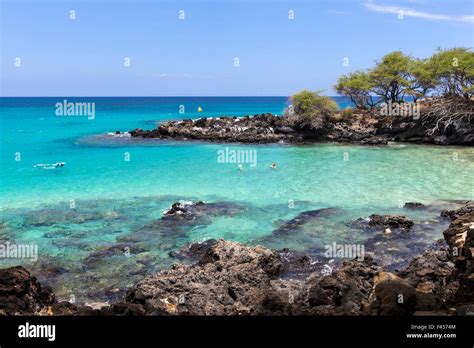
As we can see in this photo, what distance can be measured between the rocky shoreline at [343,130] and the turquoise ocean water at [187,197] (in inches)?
148

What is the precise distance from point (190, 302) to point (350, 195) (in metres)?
15.4

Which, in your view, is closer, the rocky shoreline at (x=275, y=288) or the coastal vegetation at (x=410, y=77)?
the rocky shoreline at (x=275, y=288)

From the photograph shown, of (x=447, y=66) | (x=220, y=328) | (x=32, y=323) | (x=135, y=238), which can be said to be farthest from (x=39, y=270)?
(x=447, y=66)

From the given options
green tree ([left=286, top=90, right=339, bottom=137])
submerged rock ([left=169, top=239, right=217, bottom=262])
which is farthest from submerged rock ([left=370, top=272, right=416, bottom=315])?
green tree ([left=286, top=90, right=339, bottom=137])

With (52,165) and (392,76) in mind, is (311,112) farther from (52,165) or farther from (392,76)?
(52,165)

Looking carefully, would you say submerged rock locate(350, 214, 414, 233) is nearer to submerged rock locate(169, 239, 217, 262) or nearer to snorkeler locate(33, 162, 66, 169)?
submerged rock locate(169, 239, 217, 262)

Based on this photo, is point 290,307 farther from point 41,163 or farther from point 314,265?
point 41,163

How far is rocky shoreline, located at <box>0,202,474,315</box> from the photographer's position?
948 centimetres

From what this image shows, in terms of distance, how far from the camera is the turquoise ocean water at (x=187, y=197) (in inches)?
647

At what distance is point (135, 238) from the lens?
18234 millimetres

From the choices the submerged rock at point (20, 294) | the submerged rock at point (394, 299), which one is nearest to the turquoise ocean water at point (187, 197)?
the submerged rock at point (20, 294)

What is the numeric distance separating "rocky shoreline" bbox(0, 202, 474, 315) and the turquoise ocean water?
1.83 metres

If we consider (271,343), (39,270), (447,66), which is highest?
(447,66)

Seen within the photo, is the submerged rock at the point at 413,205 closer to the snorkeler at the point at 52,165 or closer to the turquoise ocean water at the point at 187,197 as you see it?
the turquoise ocean water at the point at 187,197
